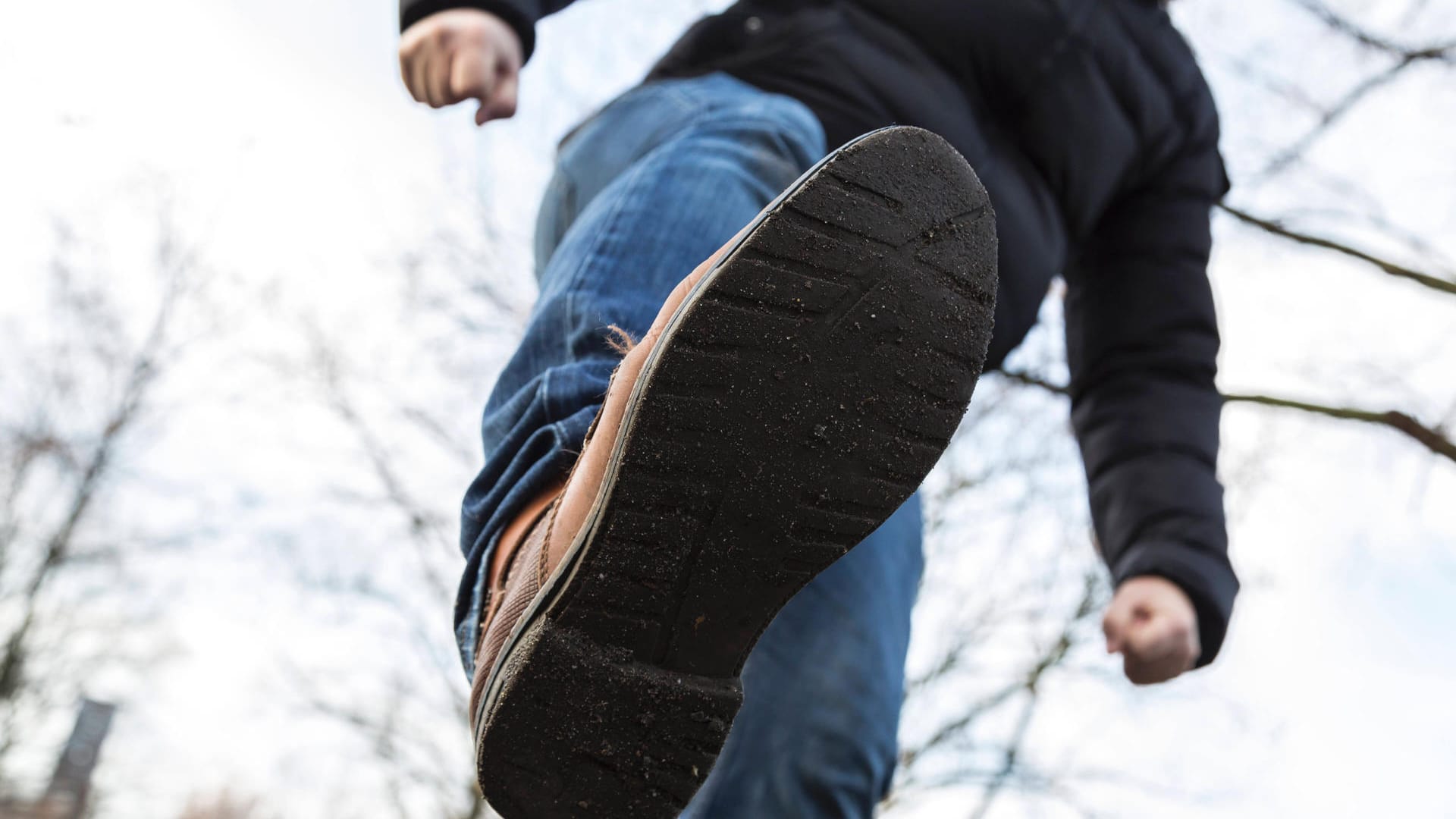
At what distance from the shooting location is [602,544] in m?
0.75

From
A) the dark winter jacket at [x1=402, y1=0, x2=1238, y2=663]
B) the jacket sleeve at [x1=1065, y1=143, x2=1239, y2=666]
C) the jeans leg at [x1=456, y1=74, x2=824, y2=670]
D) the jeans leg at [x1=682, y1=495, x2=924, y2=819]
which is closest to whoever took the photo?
the jeans leg at [x1=456, y1=74, x2=824, y2=670]

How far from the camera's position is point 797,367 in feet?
2.52

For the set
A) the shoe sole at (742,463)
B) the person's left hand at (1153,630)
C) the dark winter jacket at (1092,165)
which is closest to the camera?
the shoe sole at (742,463)

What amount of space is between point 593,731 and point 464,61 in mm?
737

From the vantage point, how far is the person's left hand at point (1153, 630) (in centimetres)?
161

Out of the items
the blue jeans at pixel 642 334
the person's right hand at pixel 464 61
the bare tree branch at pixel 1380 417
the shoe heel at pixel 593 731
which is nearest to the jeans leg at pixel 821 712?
the blue jeans at pixel 642 334

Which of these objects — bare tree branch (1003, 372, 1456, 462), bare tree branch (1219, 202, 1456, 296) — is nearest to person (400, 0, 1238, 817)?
bare tree branch (1003, 372, 1456, 462)

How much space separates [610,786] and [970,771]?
336 inches

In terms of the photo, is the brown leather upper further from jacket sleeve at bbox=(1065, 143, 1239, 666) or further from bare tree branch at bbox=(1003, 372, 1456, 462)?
bare tree branch at bbox=(1003, 372, 1456, 462)

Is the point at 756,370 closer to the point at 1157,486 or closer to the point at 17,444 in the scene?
the point at 1157,486

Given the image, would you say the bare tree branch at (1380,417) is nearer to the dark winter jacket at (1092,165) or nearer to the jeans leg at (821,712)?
the dark winter jacket at (1092,165)

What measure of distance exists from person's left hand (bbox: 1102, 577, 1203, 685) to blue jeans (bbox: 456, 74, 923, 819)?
459mm

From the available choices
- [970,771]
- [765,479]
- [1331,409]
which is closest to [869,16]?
[765,479]

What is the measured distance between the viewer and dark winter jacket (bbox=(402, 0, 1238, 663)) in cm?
141
